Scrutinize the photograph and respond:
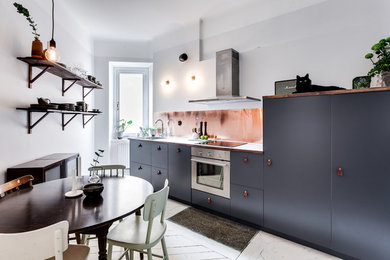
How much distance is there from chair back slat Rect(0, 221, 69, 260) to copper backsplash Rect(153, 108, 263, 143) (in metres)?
2.78

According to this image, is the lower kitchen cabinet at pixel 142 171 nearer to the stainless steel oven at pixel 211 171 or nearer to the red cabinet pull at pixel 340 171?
the stainless steel oven at pixel 211 171

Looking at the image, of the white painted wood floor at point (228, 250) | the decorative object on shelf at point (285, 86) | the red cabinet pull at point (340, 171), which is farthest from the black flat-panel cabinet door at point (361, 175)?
the decorative object on shelf at point (285, 86)

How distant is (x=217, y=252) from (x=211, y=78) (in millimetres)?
2520

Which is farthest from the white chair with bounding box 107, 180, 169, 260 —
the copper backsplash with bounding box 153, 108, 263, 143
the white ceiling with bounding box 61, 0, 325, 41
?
the white ceiling with bounding box 61, 0, 325, 41

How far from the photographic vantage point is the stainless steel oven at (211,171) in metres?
2.73

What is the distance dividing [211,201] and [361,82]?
2337 millimetres

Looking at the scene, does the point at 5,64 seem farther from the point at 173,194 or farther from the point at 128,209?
the point at 173,194

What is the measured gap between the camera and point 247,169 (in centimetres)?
253

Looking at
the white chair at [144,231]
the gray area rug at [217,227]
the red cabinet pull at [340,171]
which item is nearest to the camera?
the white chair at [144,231]

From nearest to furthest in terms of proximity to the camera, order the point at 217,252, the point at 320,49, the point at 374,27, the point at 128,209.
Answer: the point at 128,209 < the point at 217,252 < the point at 374,27 < the point at 320,49

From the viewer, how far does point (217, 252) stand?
211 centimetres

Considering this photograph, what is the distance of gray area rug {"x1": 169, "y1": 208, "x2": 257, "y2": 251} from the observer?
90.4 inches

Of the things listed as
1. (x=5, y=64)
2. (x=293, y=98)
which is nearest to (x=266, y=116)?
(x=293, y=98)

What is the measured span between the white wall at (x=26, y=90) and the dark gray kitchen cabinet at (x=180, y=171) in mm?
1704
